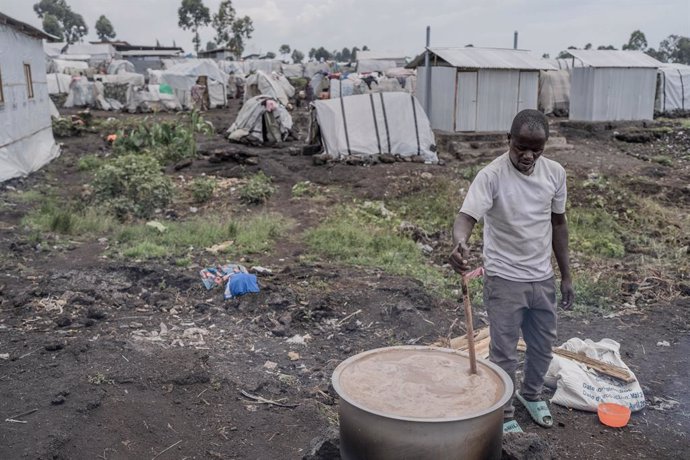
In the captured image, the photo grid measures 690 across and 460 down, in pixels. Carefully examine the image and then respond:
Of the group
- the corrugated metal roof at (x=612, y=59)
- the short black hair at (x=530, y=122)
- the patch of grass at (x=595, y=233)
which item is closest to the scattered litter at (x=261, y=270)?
the patch of grass at (x=595, y=233)

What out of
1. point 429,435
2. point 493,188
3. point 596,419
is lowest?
point 596,419

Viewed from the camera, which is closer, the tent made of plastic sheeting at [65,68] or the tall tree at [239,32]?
the tent made of plastic sheeting at [65,68]

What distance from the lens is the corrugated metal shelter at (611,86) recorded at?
58.1 feet

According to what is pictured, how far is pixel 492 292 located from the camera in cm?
335

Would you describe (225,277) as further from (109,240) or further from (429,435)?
(429,435)

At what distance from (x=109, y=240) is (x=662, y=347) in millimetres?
5910

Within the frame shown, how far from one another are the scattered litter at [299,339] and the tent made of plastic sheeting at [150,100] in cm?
2285

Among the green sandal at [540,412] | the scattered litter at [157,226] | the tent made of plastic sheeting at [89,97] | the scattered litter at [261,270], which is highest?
the tent made of plastic sheeting at [89,97]

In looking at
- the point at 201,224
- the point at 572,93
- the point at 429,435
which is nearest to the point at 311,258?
the point at 201,224

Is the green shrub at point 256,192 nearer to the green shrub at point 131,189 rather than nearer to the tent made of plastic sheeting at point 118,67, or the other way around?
the green shrub at point 131,189

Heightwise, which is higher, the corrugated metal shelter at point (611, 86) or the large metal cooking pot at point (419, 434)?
the corrugated metal shelter at point (611, 86)

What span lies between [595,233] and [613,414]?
4431 mm

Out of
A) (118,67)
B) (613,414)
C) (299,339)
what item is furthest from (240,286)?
(118,67)

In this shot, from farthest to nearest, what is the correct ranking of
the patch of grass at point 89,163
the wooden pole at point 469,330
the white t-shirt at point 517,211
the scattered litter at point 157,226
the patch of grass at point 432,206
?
1. the patch of grass at point 89,163
2. the patch of grass at point 432,206
3. the scattered litter at point 157,226
4. the white t-shirt at point 517,211
5. the wooden pole at point 469,330
